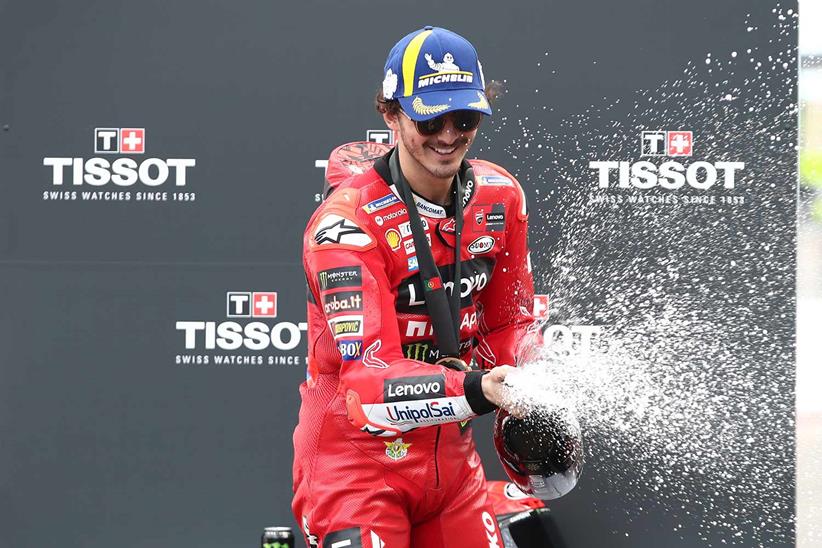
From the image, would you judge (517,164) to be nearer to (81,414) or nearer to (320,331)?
(320,331)

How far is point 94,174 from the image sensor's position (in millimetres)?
3465

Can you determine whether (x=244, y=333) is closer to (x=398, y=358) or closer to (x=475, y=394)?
(x=398, y=358)

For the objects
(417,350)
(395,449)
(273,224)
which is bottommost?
(395,449)

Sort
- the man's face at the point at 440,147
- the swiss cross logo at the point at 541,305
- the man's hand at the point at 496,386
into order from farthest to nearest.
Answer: the swiss cross logo at the point at 541,305 < the man's face at the point at 440,147 < the man's hand at the point at 496,386

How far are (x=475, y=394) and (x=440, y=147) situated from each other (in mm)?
578

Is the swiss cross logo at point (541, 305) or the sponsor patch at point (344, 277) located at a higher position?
the sponsor patch at point (344, 277)

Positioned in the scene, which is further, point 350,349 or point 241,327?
point 241,327

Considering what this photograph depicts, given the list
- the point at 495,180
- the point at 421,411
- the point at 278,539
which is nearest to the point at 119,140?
the point at 278,539

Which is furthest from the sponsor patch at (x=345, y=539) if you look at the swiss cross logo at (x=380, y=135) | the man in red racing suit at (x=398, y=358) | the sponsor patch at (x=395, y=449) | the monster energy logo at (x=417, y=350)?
the swiss cross logo at (x=380, y=135)

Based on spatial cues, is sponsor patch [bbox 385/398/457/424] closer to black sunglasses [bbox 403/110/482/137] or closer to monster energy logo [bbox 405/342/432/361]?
monster energy logo [bbox 405/342/432/361]

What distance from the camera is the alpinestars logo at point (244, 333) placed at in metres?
3.47

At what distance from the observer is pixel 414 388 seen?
200 cm

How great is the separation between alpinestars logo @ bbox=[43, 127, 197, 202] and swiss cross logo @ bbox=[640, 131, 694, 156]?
5.34ft

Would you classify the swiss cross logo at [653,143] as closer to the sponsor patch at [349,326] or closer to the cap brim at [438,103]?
the cap brim at [438,103]
